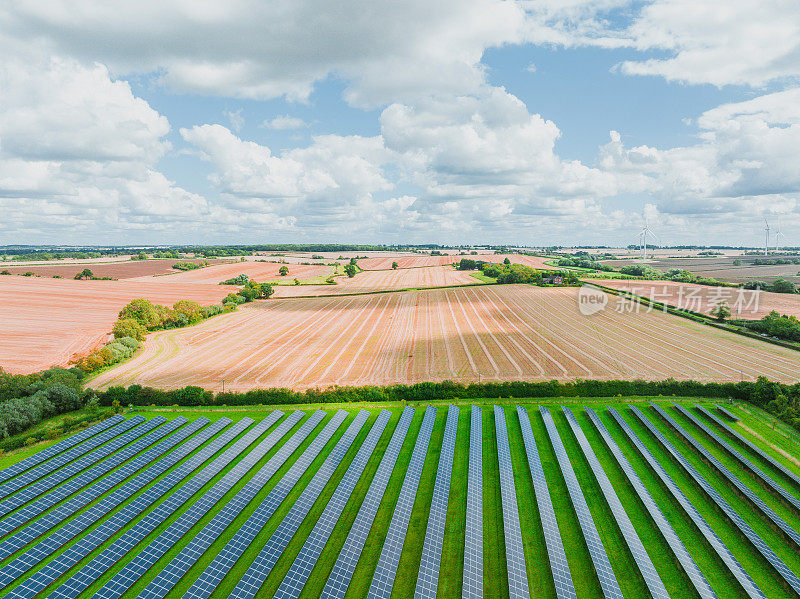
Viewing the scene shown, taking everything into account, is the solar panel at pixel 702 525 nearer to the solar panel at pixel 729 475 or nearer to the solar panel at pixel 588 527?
the solar panel at pixel 729 475

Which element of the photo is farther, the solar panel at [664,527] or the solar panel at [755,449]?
the solar panel at [755,449]

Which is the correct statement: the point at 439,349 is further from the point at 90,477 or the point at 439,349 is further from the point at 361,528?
the point at 90,477

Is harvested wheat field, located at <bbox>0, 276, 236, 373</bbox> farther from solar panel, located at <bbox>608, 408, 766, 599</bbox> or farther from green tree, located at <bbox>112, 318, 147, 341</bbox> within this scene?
solar panel, located at <bbox>608, 408, 766, 599</bbox>

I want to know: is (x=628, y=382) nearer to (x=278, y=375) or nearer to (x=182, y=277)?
(x=278, y=375)

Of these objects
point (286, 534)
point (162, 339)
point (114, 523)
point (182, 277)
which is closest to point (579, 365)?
point (286, 534)

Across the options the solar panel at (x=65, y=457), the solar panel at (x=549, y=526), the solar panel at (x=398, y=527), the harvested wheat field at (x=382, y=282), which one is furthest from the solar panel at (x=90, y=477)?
the harvested wheat field at (x=382, y=282)

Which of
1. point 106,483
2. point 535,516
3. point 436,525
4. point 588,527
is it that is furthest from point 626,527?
point 106,483

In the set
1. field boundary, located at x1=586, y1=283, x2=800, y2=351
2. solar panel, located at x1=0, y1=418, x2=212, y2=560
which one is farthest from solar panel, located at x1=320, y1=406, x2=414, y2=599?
field boundary, located at x1=586, y1=283, x2=800, y2=351
